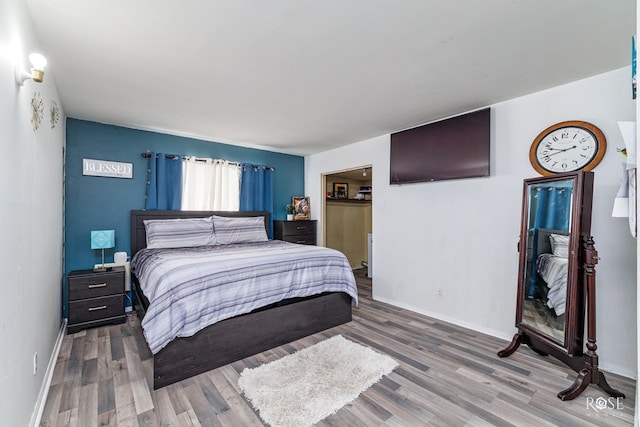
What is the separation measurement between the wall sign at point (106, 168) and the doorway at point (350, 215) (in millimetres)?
3452

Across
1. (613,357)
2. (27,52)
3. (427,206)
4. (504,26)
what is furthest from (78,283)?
(613,357)

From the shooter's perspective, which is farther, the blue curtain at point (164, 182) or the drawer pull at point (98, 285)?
the blue curtain at point (164, 182)

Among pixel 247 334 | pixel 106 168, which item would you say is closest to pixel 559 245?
pixel 247 334

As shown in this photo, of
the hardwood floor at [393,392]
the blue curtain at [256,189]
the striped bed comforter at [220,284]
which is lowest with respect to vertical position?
the hardwood floor at [393,392]

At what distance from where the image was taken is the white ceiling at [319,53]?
5.23 ft

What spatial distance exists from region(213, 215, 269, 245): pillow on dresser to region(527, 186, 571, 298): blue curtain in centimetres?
331

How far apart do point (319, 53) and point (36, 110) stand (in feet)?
6.23

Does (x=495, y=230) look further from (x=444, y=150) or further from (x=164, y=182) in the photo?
(x=164, y=182)

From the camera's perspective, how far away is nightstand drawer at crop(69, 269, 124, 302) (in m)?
2.98

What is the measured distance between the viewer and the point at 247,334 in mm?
2484

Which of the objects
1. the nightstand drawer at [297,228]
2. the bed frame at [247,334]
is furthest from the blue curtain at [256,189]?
the bed frame at [247,334]

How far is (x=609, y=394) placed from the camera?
195cm

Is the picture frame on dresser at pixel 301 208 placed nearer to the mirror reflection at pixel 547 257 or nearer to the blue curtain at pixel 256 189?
the blue curtain at pixel 256 189

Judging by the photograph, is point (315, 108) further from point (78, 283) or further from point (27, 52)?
point (78, 283)
